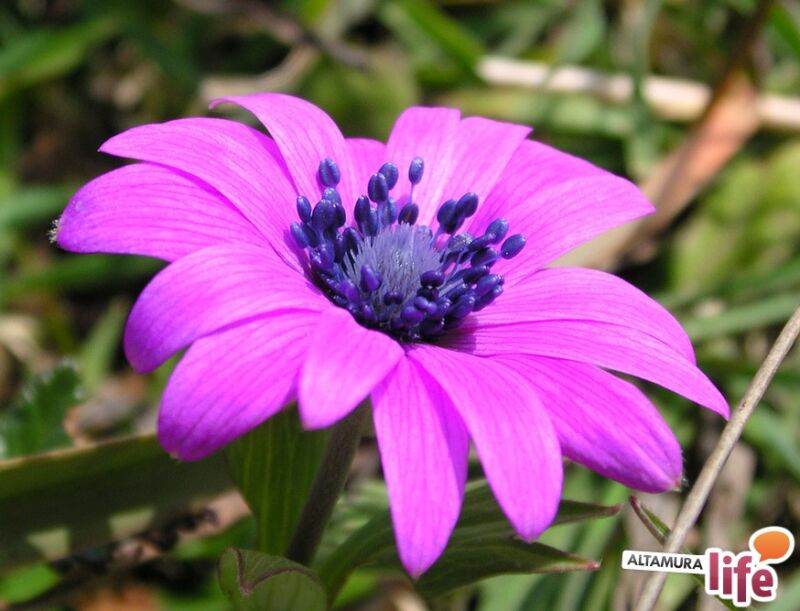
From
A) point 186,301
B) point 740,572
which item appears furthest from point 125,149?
point 740,572

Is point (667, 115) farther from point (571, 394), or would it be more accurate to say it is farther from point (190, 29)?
point (571, 394)

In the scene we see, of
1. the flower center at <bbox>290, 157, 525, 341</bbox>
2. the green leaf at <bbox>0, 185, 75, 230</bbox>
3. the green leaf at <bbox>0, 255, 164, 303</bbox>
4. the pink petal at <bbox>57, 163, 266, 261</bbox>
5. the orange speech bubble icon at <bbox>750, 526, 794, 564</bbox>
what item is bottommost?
the orange speech bubble icon at <bbox>750, 526, 794, 564</bbox>

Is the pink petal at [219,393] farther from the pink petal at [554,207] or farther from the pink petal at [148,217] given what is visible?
the pink petal at [554,207]

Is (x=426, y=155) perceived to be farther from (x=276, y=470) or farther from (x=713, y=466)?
(x=713, y=466)

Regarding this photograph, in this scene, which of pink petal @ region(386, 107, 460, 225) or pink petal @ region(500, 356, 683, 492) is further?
pink petal @ region(386, 107, 460, 225)

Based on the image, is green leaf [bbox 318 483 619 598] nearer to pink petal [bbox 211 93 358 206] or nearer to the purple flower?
the purple flower

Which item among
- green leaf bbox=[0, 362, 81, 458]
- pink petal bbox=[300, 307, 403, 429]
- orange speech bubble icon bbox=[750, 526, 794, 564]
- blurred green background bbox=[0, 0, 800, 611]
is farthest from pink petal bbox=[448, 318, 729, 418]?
green leaf bbox=[0, 362, 81, 458]

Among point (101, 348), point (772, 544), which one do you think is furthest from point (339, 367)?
point (101, 348)
